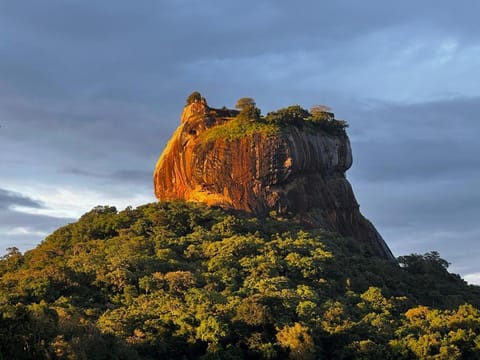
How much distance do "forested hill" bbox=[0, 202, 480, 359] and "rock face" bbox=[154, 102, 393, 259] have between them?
7.34 feet

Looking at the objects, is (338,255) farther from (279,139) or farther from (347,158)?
(347,158)

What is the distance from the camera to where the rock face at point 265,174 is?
61938 mm

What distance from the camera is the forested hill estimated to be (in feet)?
133

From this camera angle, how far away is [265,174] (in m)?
61.7

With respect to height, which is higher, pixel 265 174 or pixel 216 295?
pixel 265 174

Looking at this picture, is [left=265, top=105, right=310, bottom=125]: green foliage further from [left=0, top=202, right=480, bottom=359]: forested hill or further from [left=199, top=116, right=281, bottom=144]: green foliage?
[left=0, top=202, right=480, bottom=359]: forested hill

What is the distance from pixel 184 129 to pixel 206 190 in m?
5.54

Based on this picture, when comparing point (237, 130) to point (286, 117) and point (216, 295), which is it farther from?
point (216, 295)

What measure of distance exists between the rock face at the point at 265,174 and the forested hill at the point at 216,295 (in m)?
2.24

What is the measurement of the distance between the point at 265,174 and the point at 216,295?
→ 16.9 metres

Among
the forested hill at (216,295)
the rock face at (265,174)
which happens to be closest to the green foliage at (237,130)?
the rock face at (265,174)

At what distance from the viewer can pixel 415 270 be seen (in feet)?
211

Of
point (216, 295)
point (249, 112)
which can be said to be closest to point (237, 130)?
point (249, 112)

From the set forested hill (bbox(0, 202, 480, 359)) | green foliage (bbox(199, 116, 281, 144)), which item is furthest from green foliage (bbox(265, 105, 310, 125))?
forested hill (bbox(0, 202, 480, 359))
